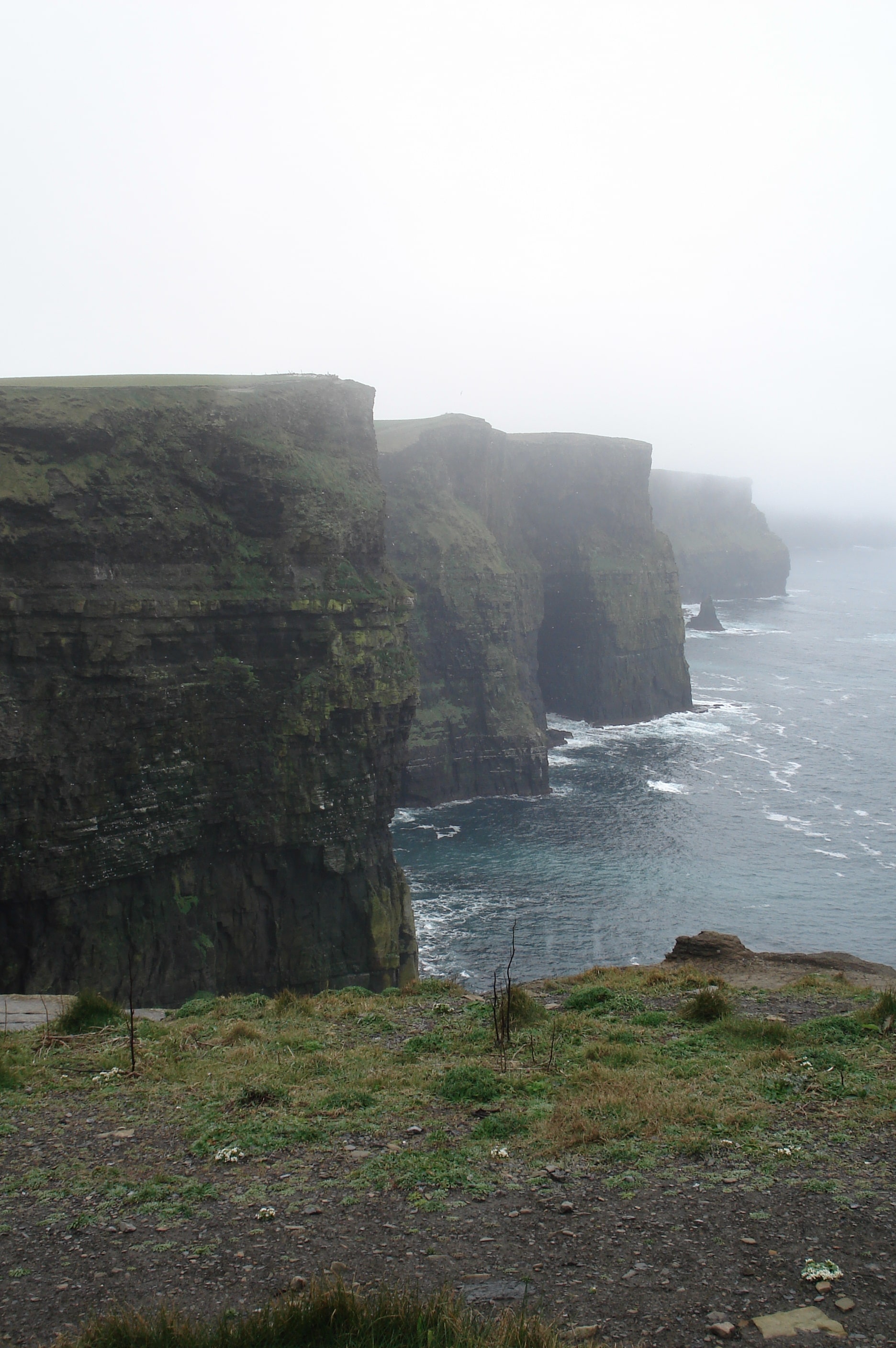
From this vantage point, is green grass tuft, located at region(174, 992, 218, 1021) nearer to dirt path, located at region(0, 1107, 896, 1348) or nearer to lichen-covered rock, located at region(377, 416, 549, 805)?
dirt path, located at region(0, 1107, 896, 1348)

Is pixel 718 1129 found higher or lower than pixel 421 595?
lower

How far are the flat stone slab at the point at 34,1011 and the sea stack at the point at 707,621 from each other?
138m

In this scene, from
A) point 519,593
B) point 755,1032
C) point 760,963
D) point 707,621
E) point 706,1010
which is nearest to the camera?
point 755,1032

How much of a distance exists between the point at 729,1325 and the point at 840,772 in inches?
2992

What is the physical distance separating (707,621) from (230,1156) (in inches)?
5833

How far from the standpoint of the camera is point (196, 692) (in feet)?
117

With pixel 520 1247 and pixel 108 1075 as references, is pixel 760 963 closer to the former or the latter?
pixel 108 1075

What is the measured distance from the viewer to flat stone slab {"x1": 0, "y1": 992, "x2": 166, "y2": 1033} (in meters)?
18.2

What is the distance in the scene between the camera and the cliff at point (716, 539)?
18038 centimetres

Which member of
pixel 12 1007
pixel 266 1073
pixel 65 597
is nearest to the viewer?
pixel 266 1073

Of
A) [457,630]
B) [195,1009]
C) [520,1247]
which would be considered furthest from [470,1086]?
[457,630]

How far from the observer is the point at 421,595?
258ft

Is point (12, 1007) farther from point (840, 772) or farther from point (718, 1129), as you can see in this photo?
point (840, 772)

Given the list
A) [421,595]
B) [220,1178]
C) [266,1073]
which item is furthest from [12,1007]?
[421,595]
